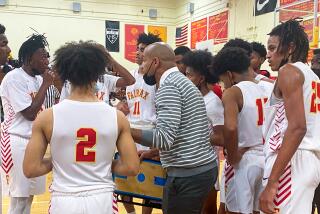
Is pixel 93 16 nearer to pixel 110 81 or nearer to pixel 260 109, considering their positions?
pixel 110 81

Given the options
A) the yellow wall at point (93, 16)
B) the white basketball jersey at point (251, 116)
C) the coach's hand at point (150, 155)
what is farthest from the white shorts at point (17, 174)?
the yellow wall at point (93, 16)

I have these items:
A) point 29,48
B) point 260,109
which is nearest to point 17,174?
point 29,48

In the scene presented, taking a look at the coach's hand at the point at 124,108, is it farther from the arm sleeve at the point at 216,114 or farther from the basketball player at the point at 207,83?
the arm sleeve at the point at 216,114

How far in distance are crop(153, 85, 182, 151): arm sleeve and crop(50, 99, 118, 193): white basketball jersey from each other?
42 centimetres

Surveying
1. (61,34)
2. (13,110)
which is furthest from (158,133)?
(61,34)

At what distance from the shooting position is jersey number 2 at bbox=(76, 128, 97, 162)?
1897mm

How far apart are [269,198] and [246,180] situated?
2.70 feet

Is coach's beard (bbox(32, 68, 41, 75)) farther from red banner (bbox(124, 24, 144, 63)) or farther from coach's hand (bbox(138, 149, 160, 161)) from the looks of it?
red banner (bbox(124, 24, 144, 63))

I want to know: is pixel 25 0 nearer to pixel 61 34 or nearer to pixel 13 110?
pixel 61 34

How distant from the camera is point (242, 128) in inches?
115

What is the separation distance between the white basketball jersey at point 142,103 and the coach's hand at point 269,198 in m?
2.23

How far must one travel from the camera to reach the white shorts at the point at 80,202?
192 centimetres

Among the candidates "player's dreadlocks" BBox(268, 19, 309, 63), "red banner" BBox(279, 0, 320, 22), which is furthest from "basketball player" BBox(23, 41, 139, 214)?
"red banner" BBox(279, 0, 320, 22)

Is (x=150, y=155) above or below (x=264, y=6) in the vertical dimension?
below
